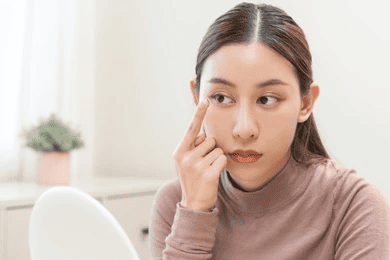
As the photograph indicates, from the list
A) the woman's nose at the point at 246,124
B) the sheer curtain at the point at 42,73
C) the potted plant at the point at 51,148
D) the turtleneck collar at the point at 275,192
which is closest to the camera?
the woman's nose at the point at 246,124

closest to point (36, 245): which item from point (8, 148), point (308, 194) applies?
point (308, 194)

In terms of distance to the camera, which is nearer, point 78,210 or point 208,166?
point 78,210

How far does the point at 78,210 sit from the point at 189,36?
63.9 inches

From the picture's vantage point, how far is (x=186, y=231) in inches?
26.3

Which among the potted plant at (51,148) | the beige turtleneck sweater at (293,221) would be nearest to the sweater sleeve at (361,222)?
the beige turtleneck sweater at (293,221)

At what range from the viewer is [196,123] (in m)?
0.69

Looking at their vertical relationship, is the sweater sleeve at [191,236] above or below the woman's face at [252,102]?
below

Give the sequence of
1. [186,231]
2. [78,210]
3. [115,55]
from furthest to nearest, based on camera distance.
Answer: [115,55] < [186,231] < [78,210]

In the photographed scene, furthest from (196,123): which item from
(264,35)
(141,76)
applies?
(141,76)

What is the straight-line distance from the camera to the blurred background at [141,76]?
60.6 inches

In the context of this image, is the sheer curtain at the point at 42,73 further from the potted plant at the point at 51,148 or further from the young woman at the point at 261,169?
the young woman at the point at 261,169

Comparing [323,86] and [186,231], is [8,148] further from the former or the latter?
[186,231]

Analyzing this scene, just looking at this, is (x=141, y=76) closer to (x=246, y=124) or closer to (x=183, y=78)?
(x=183, y=78)

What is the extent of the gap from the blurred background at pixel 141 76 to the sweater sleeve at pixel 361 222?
0.91 meters
